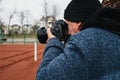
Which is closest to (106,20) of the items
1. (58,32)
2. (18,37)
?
(58,32)

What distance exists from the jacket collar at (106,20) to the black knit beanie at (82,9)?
5.6 inches

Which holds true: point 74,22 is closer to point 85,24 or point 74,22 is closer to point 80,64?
point 85,24

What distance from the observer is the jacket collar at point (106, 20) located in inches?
83.2

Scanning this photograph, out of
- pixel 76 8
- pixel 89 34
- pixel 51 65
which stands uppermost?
pixel 76 8

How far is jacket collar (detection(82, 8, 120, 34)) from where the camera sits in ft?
6.93

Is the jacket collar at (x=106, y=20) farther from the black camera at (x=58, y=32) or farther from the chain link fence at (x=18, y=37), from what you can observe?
the chain link fence at (x=18, y=37)

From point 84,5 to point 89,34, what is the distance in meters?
0.30

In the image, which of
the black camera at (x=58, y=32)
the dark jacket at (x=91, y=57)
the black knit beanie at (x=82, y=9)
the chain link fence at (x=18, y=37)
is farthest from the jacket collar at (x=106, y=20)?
the chain link fence at (x=18, y=37)

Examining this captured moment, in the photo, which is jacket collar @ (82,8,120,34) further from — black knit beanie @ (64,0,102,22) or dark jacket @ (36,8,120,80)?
black knit beanie @ (64,0,102,22)

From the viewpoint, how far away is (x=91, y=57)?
2.03 metres

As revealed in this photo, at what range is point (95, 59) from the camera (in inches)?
79.9

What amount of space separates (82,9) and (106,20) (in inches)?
10.1

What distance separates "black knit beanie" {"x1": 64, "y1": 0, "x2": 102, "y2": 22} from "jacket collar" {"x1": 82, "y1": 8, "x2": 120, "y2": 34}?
0.47ft

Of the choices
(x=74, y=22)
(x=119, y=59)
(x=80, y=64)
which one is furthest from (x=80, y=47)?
(x=74, y=22)
